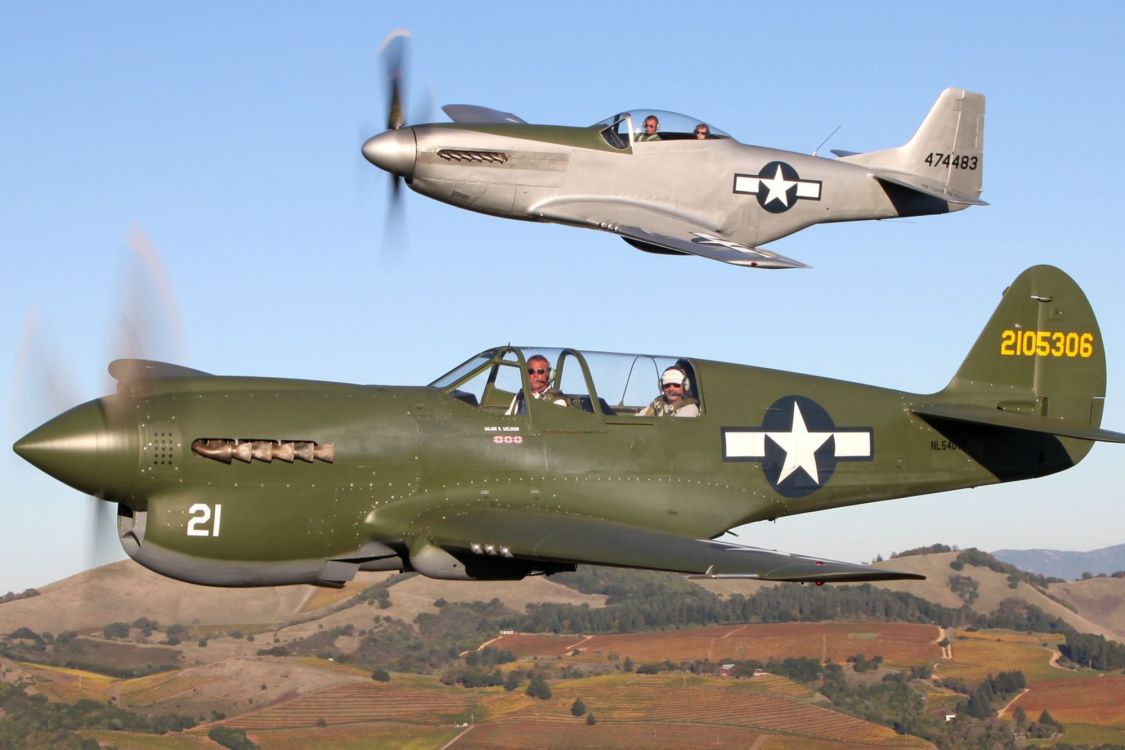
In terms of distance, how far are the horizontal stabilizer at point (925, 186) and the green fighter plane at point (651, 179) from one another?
27 mm

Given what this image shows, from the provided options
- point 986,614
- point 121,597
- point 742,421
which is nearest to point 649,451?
point 742,421

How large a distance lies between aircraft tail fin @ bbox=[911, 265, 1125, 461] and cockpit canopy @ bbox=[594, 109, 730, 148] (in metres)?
4.81

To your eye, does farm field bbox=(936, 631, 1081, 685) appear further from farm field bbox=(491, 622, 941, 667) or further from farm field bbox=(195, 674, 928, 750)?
farm field bbox=(195, 674, 928, 750)

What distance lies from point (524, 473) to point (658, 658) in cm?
5975

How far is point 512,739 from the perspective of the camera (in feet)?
218

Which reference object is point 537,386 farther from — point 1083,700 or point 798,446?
point 1083,700

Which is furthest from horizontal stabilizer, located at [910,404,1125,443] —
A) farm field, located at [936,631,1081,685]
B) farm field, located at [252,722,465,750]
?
farm field, located at [936,631,1081,685]

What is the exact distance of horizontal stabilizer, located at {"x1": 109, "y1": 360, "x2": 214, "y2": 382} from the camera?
14.0 metres

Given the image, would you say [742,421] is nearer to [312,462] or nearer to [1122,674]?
[312,462]

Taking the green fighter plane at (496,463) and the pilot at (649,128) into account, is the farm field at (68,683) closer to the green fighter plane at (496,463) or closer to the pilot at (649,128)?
the pilot at (649,128)

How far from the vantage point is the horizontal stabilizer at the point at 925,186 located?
22062mm

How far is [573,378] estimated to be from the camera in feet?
49.1

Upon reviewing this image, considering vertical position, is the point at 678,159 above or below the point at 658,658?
above

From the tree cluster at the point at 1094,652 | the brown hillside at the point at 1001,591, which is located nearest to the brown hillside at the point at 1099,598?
the brown hillside at the point at 1001,591
